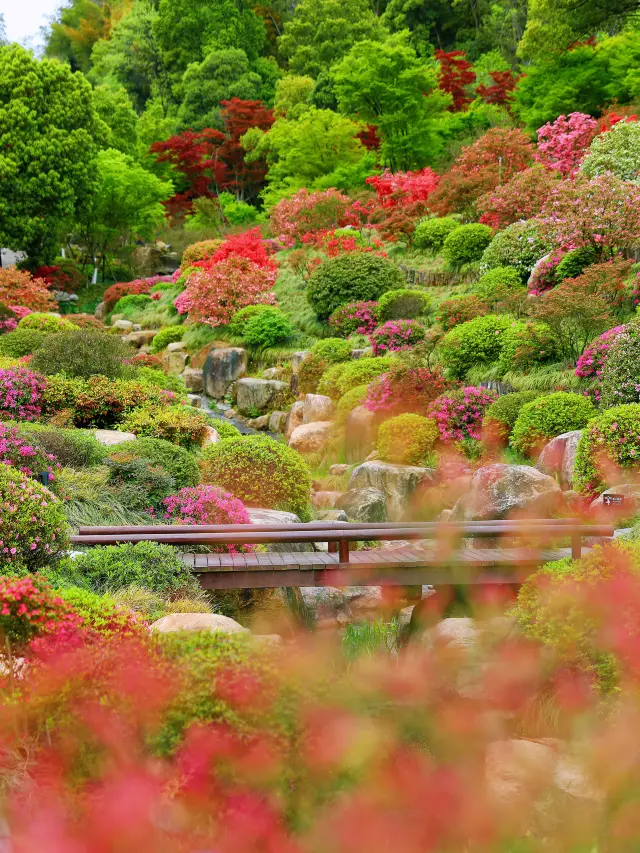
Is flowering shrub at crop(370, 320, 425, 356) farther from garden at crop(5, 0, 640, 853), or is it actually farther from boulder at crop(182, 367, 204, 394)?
boulder at crop(182, 367, 204, 394)

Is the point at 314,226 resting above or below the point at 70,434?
above

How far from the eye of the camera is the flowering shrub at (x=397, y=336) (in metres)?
14.8

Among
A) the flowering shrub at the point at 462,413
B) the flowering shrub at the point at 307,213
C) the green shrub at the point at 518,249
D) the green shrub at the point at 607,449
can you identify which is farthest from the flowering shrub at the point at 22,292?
the green shrub at the point at 607,449

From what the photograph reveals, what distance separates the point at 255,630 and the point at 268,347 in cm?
1271

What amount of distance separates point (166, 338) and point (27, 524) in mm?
16641

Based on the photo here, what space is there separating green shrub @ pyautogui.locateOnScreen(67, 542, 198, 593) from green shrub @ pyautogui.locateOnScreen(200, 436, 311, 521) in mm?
2759

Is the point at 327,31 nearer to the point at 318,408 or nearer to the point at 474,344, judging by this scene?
the point at 318,408

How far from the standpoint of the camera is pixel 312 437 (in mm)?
13414

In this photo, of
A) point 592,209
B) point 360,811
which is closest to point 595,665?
point 360,811

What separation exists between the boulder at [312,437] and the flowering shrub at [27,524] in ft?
26.4

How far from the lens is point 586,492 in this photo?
8.66 m

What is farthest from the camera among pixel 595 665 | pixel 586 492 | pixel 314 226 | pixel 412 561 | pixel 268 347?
pixel 314 226

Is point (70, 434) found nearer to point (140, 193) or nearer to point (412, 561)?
point (412, 561)

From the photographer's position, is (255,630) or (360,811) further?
(255,630)
